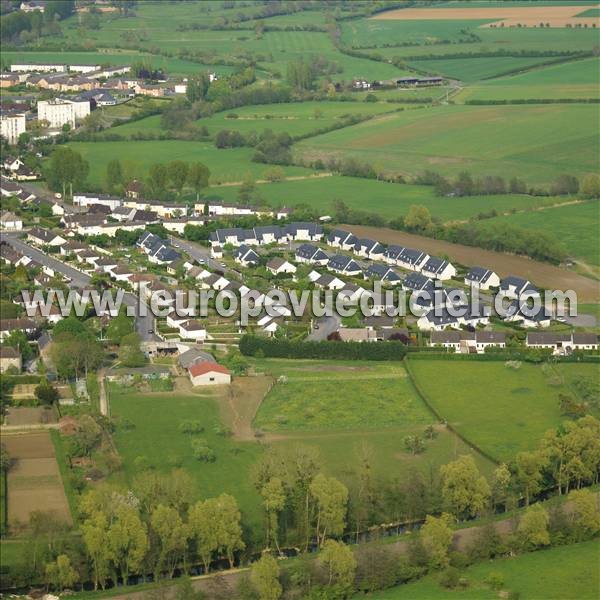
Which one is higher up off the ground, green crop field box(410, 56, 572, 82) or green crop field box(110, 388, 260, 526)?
green crop field box(410, 56, 572, 82)

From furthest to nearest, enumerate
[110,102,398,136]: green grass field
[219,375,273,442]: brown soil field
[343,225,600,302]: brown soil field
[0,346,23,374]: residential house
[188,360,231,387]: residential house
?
[110,102,398,136]: green grass field
[343,225,600,302]: brown soil field
[0,346,23,374]: residential house
[188,360,231,387]: residential house
[219,375,273,442]: brown soil field

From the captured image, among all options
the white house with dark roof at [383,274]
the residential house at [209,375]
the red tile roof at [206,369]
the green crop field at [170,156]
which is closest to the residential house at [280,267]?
the white house with dark roof at [383,274]

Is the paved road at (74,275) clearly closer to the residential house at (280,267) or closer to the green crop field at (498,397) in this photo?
the residential house at (280,267)

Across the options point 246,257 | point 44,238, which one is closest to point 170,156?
point 44,238

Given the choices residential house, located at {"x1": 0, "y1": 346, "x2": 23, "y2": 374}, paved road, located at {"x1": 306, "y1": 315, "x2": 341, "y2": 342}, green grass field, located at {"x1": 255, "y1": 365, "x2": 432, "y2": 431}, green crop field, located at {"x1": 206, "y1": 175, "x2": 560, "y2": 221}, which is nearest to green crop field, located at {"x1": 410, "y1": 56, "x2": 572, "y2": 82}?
green crop field, located at {"x1": 206, "y1": 175, "x2": 560, "y2": 221}

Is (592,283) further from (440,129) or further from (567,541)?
(440,129)

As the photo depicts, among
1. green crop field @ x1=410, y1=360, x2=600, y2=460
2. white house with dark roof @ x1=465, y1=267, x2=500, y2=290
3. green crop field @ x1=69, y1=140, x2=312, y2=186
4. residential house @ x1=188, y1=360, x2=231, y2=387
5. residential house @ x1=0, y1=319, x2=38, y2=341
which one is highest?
green crop field @ x1=69, y1=140, x2=312, y2=186

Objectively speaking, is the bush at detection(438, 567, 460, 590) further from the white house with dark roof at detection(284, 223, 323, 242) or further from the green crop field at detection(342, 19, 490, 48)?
the green crop field at detection(342, 19, 490, 48)
